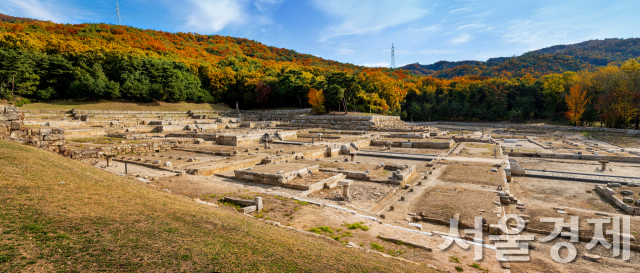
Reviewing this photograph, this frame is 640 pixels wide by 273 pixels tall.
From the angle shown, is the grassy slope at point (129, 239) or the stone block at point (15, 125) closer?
the grassy slope at point (129, 239)

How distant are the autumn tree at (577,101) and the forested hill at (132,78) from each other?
87.4ft

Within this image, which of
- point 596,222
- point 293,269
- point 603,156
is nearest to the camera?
point 293,269

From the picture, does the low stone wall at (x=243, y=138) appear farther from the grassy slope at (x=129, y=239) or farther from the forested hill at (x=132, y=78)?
the forested hill at (x=132, y=78)

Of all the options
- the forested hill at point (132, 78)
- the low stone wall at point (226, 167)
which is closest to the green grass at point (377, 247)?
the low stone wall at point (226, 167)

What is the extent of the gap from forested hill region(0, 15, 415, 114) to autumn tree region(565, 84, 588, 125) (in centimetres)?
2664

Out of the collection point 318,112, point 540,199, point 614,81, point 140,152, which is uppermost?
point 614,81

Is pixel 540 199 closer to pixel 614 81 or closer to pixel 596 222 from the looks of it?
pixel 596 222

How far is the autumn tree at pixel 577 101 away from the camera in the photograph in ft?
134

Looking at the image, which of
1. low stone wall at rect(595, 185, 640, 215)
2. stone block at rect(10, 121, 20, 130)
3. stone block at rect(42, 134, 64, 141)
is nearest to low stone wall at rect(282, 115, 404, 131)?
low stone wall at rect(595, 185, 640, 215)

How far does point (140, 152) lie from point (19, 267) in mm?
17472

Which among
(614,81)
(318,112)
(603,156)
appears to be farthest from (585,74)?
(318,112)

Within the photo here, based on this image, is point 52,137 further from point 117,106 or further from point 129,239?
point 117,106

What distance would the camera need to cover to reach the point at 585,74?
43031mm

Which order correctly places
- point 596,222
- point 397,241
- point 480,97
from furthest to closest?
1. point 480,97
2. point 596,222
3. point 397,241
